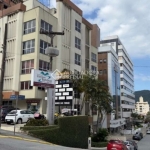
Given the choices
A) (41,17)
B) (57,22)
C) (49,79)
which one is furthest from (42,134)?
(57,22)

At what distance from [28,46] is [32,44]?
0.87m

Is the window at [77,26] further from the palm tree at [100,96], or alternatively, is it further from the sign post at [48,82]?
the sign post at [48,82]

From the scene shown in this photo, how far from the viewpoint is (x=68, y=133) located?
1967 centimetres

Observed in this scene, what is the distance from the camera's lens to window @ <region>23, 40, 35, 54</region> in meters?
34.4

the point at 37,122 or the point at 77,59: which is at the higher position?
the point at 77,59

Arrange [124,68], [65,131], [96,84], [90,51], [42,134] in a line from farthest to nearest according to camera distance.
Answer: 1. [124,68]
2. [90,51]
3. [96,84]
4. [65,131]
5. [42,134]

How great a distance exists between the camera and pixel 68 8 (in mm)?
42031

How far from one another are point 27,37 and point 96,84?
→ 12540 mm

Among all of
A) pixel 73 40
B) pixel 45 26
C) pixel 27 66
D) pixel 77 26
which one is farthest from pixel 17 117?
pixel 77 26

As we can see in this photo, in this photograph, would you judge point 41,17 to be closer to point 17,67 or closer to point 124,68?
point 17,67

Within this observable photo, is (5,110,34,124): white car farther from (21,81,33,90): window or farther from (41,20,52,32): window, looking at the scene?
(41,20,52,32): window

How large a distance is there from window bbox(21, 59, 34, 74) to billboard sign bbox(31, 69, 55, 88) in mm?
13683

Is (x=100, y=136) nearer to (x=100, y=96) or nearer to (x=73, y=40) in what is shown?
(x=100, y=96)

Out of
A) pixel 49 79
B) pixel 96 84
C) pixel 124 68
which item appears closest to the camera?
pixel 49 79
